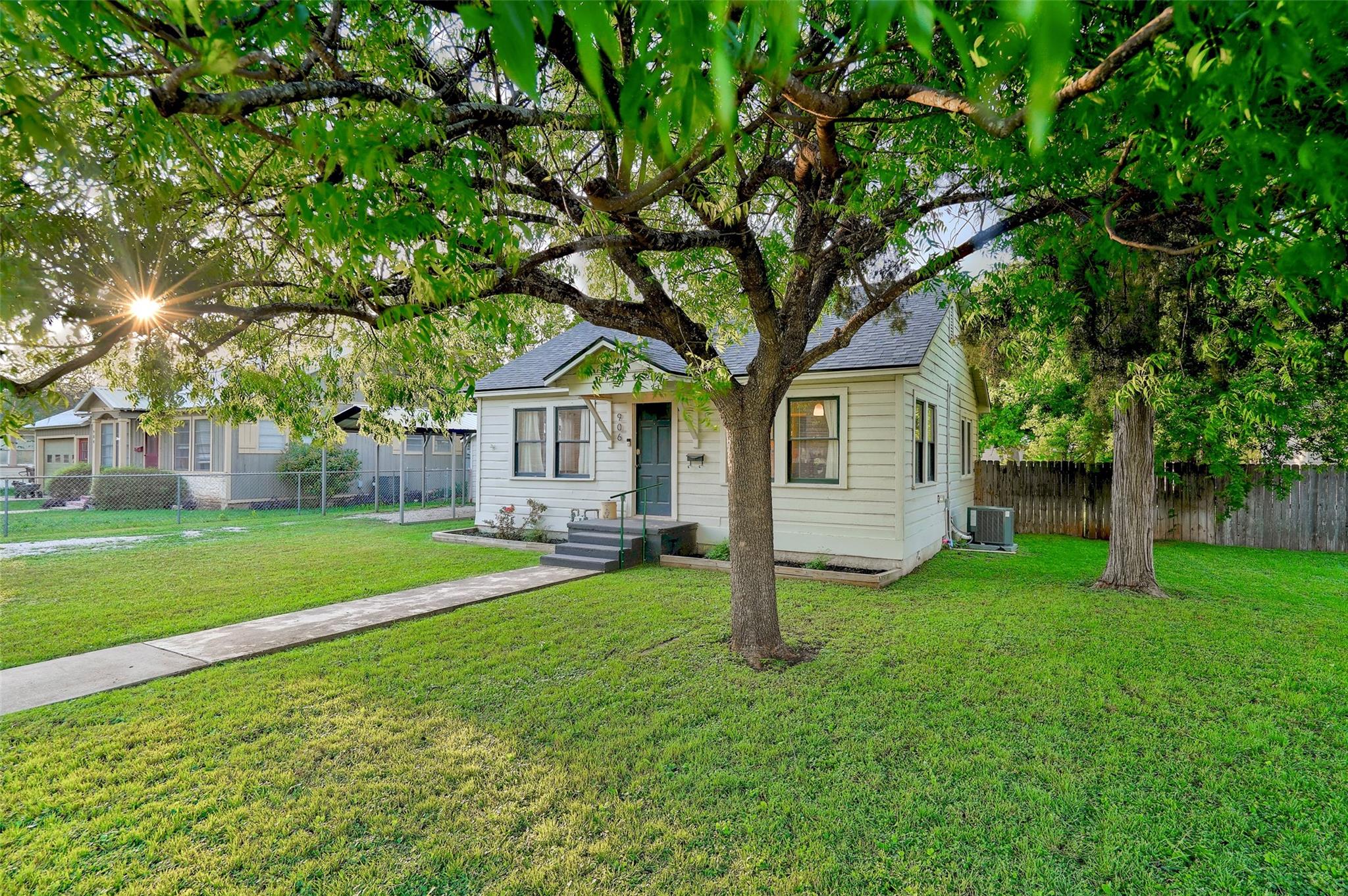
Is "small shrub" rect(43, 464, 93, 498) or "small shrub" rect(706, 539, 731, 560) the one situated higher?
"small shrub" rect(43, 464, 93, 498)

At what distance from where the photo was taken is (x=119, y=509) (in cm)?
1705

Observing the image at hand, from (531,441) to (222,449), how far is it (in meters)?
11.5

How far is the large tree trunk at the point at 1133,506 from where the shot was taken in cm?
780

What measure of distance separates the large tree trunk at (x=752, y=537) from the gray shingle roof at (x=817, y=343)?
60.4 inches

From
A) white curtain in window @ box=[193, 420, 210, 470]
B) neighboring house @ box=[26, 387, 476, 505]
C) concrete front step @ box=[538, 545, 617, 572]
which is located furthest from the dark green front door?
white curtain in window @ box=[193, 420, 210, 470]

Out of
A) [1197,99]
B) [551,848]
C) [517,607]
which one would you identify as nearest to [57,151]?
[551,848]

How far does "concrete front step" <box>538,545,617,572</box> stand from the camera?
9.14 metres

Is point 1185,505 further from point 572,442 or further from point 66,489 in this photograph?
point 66,489

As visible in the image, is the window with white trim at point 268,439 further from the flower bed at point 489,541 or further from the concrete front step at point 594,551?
the concrete front step at point 594,551

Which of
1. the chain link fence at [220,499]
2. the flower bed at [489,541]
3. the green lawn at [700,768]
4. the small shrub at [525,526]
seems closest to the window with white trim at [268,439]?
the chain link fence at [220,499]

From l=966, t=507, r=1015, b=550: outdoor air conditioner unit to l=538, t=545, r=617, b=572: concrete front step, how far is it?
7.31 metres

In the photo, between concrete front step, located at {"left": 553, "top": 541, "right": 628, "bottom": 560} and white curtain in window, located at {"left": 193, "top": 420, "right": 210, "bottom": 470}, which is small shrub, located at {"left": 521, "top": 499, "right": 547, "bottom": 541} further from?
white curtain in window, located at {"left": 193, "top": 420, "right": 210, "bottom": 470}

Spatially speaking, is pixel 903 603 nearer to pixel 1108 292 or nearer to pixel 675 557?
pixel 675 557

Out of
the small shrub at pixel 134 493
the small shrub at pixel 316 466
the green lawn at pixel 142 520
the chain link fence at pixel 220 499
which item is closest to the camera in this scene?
the green lawn at pixel 142 520
